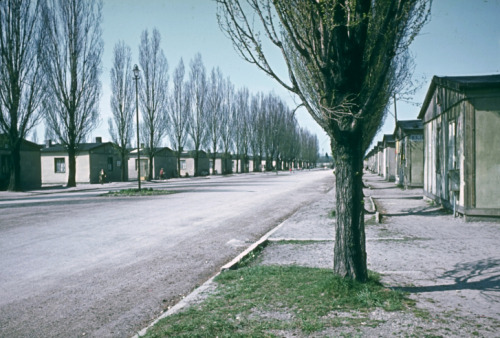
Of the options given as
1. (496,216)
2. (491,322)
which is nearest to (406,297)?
(491,322)

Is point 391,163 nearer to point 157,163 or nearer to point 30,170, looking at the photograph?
point 157,163

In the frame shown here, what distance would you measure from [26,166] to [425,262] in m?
33.9

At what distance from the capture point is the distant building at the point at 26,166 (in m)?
29.4

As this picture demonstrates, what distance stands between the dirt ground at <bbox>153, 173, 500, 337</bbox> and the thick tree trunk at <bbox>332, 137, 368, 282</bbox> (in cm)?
69

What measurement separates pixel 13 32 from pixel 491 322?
30.8 meters

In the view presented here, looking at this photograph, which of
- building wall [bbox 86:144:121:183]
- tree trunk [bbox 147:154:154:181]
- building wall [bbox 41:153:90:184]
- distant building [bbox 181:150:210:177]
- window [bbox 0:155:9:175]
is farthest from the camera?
distant building [bbox 181:150:210:177]

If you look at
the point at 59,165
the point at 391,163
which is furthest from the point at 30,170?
the point at 391,163

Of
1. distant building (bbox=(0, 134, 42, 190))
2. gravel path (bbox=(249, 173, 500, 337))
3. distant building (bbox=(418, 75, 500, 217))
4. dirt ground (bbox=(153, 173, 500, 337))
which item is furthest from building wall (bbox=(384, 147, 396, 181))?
distant building (bbox=(0, 134, 42, 190))

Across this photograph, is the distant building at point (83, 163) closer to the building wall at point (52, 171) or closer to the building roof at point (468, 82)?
the building wall at point (52, 171)

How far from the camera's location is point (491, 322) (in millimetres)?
3621

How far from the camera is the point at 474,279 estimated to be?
16.6 feet

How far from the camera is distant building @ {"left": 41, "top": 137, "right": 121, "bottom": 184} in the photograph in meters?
37.1

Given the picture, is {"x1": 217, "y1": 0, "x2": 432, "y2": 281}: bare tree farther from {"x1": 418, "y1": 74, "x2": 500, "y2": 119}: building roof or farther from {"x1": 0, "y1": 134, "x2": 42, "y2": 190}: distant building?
{"x1": 0, "y1": 134, "x2": 42, "y2": 190}: distant building

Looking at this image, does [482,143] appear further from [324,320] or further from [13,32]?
[13,32]
